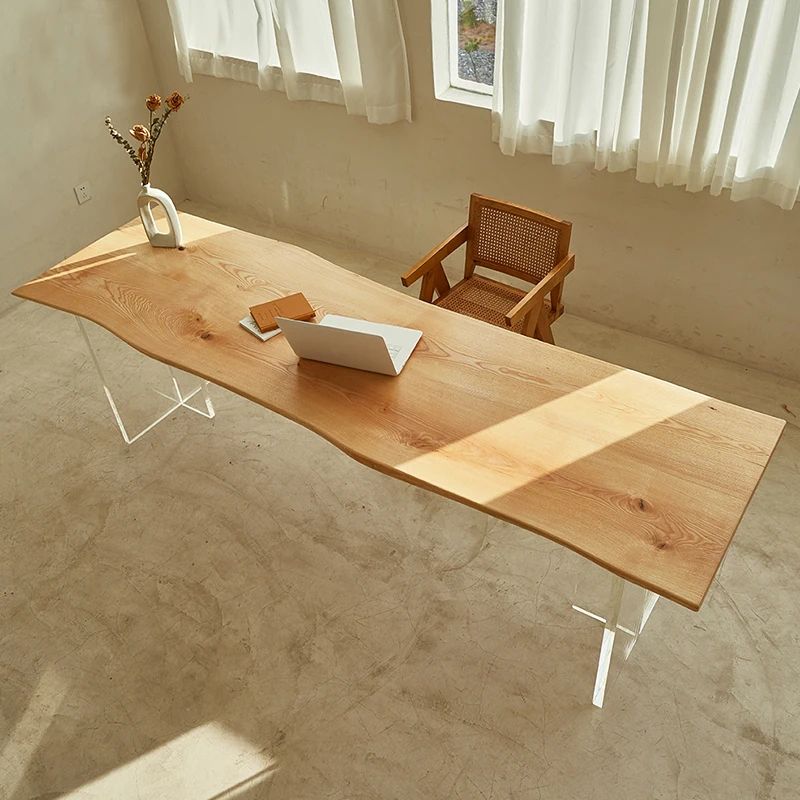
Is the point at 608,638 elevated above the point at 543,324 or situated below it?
below

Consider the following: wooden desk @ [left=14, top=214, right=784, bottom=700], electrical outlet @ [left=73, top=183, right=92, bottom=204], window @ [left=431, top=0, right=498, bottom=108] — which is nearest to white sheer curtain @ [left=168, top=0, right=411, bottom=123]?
window @ [left=431, top=0, right=498, bottom=108]

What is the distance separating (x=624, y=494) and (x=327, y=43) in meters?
2.92

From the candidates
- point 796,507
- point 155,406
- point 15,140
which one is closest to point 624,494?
point 796,507

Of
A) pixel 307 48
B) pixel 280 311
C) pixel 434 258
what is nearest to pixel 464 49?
pixel 307 48

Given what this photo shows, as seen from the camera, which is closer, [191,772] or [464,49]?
[191,772]

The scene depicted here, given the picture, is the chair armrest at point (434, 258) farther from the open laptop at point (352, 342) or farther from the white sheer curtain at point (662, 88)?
the white sheer curtain at point (662, 88)

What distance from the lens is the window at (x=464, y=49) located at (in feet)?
11.9

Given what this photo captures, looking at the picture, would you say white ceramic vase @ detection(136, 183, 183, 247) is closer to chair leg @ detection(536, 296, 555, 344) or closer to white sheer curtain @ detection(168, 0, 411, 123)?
white sheer curtain @ detection(168, 0, 411, 123)

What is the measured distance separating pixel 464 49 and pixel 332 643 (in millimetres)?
2688

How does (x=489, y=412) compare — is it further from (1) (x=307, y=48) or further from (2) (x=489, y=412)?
(1) (x=307, y=48)

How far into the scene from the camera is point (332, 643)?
2781 millimetres

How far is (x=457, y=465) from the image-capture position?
7.32 feet

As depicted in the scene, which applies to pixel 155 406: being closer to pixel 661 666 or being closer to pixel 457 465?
pixel 457 465

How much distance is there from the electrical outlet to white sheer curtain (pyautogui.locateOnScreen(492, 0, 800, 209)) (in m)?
2.38
